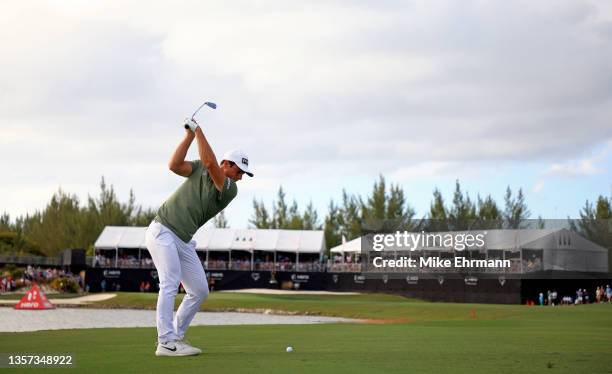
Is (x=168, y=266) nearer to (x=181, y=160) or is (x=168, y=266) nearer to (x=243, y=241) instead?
(x=181, y=160)

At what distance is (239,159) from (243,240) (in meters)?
64.9

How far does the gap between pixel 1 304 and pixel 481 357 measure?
4609 centimetres

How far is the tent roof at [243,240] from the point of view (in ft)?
242

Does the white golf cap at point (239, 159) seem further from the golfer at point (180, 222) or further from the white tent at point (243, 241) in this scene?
the white tent at point (243, 241)

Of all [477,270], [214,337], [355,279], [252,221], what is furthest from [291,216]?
[214,337]

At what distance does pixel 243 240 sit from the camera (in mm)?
74750

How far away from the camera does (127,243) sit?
7512 cm

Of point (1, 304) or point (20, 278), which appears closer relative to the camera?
point (1, 304)

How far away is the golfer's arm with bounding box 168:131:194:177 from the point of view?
9.71 meters

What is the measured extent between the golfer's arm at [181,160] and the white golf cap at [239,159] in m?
0.47

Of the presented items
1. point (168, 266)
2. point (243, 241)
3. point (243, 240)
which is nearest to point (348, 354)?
point (168, 266)

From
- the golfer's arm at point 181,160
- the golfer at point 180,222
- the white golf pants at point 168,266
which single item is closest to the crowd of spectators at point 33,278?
the white golf pants at point 168,266

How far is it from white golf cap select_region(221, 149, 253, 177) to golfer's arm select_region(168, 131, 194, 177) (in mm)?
474

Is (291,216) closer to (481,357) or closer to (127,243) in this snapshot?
(127,243)
